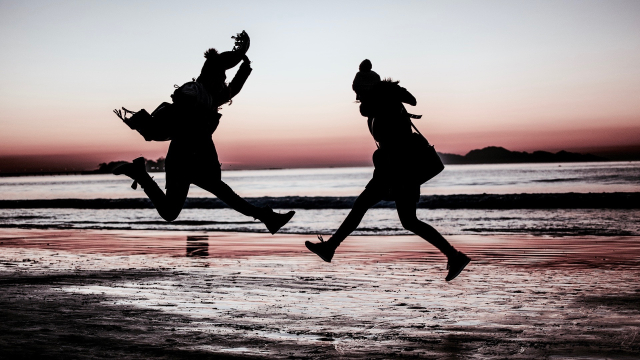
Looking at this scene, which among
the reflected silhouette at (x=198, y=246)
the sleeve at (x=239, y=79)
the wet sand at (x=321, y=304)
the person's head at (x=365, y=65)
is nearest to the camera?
the wet sand at (x=321, y=304)

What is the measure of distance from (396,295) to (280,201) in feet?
90.8

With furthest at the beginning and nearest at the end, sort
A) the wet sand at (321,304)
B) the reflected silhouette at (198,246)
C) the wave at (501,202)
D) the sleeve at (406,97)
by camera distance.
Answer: the wave at (501,202) → the reflected silhouette at (198,246) → the sleeve at (406,97) → the wet sand at (321,304)

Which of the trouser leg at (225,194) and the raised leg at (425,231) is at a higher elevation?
the trouser leg at (225,194)

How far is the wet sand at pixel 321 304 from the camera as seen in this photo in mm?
4367

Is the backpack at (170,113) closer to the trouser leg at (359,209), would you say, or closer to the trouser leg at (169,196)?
the trouser leg at (169,196)

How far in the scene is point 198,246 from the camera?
1213 cm

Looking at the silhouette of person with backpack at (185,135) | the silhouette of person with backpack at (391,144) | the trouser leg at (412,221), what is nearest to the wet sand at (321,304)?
the trouser leg at (412,221)

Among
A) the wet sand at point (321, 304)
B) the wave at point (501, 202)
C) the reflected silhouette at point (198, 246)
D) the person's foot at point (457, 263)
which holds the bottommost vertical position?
the wave at point (501, 202)

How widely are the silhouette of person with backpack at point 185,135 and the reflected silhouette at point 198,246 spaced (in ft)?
15.8

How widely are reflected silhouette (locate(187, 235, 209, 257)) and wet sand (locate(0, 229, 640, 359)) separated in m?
0.20

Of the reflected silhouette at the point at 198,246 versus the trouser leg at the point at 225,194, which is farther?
the reflected silhouette at the point at 198,246

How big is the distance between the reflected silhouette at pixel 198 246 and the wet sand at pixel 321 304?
8.0 inches

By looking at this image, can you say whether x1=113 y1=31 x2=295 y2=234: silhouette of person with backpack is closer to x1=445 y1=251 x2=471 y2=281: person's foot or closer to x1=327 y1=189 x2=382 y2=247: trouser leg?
x1=327 y1=189 x2=382 y2=247: trouser leg

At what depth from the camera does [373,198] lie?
5.89m
